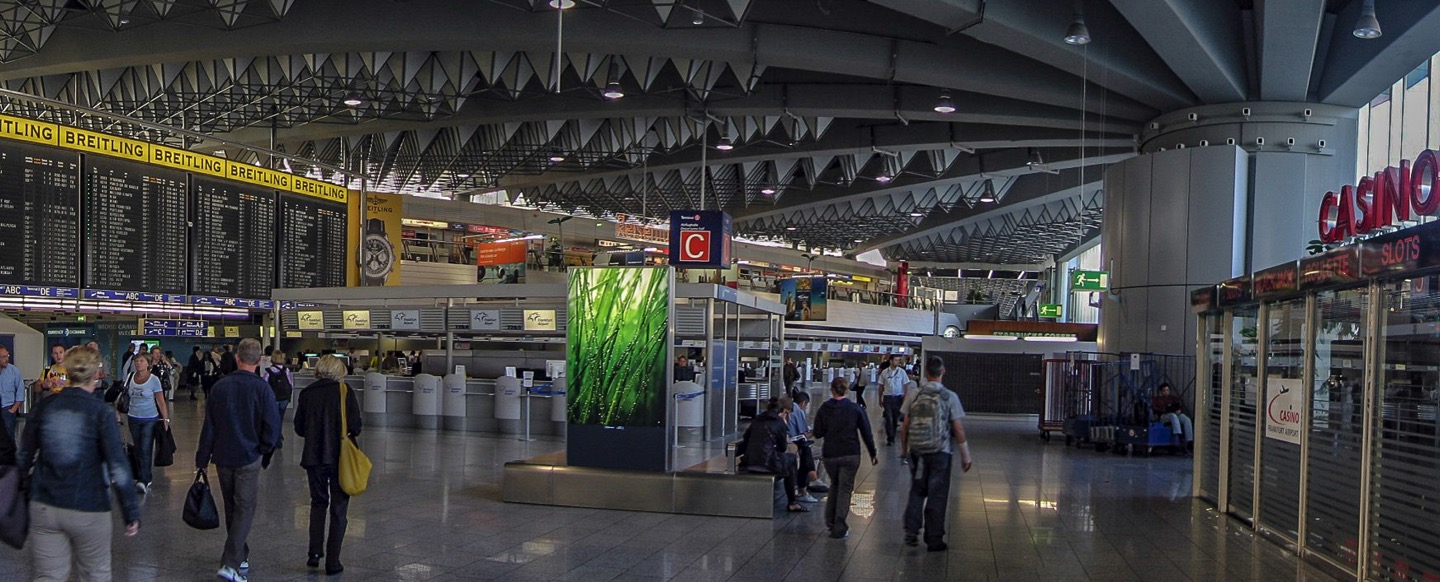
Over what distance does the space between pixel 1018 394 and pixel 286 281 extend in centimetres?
1691

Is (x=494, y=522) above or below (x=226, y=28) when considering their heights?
below

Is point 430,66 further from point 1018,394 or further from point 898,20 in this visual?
point 1018,394

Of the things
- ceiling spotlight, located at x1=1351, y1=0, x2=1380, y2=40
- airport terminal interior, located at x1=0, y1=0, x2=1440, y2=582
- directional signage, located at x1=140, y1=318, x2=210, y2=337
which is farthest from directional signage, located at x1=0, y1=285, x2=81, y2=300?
ceiling spotlight, located at x1=1351, y1=0, x2=1380, y2=40

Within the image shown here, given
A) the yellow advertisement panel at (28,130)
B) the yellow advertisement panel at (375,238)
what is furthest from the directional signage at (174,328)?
the yellow advertisement panel at (28,130)

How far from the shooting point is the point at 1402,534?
675cm

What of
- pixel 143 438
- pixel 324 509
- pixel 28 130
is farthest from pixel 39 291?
pixel 324 509

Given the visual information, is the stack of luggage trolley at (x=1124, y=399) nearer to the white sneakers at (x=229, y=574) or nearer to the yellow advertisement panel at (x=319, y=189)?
the white sneakers at (x=229, y=574)

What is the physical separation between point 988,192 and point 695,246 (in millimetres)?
18344

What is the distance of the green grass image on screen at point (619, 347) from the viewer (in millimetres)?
10117

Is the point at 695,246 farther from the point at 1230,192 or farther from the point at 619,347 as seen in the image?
the point at 1230,192

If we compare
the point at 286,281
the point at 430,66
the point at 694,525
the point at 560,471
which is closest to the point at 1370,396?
the point at 694,525

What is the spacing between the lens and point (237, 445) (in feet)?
21.5

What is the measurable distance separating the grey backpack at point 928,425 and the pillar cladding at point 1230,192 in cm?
1010

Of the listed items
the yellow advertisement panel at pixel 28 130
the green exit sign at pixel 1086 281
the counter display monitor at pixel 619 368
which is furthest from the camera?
the green exit sign at pixel 1086 281
